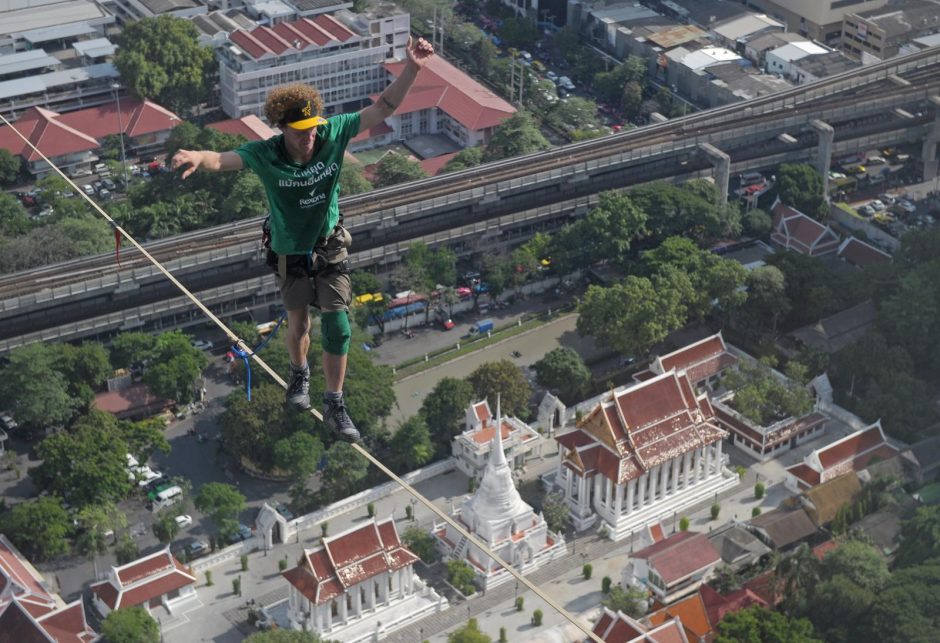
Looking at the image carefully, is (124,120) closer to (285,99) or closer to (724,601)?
(724,601)

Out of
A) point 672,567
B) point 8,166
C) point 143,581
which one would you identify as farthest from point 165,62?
point 672,567

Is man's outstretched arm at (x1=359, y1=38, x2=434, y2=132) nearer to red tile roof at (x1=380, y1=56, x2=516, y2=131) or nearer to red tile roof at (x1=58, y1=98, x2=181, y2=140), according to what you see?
red tile roof at (x1=380, y1=56, x2=516, y2=131)

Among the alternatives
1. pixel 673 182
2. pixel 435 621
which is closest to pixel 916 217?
pixel 673 182

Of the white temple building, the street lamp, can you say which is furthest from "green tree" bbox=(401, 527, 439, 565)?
the street lamp

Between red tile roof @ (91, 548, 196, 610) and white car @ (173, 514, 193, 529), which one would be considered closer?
red tile roof @ (91, 548, 196, 610)

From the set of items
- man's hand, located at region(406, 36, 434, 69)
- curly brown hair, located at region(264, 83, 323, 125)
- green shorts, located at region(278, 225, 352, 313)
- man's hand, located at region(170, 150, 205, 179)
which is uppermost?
man's hand, located at region(406, 36, 434, 69)

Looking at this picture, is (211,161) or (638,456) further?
(638,456)

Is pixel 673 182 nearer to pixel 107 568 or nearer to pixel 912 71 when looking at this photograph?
pixel 912 71
